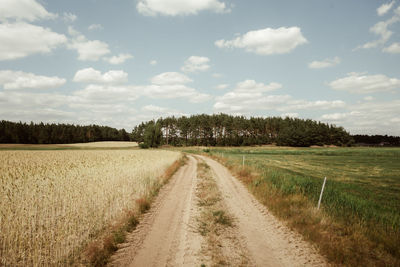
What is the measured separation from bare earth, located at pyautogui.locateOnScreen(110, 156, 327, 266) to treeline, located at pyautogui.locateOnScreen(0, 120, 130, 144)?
11365cm

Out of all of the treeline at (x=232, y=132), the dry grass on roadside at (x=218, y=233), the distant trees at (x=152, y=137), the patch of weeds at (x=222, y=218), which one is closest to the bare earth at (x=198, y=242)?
the dry grass on roadside at (x=218, y=233)

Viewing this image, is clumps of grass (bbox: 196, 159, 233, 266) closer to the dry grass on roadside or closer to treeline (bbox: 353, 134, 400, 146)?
the dry grass on roadside

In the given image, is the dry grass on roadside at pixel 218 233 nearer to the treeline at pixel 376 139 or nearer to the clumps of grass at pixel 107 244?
the clumps of grass at pixel 107 244

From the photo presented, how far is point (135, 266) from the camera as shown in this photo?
5.00 meters

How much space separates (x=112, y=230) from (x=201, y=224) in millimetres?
3412

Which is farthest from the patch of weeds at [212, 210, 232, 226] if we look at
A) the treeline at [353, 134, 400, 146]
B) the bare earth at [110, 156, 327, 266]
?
the treeline at [353, 134, 400, 146]

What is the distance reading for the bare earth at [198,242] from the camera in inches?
211

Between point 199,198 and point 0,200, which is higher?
point 0,200

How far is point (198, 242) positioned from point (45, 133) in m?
118

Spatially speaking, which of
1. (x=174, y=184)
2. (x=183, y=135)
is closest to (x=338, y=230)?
(x=174, y=184)

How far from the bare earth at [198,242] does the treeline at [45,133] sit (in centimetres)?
11365

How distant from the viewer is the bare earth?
17.6 ft

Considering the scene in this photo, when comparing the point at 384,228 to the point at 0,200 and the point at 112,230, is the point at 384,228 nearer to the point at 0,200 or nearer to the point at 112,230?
the point at 112,230

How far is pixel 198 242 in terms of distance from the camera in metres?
6.33
